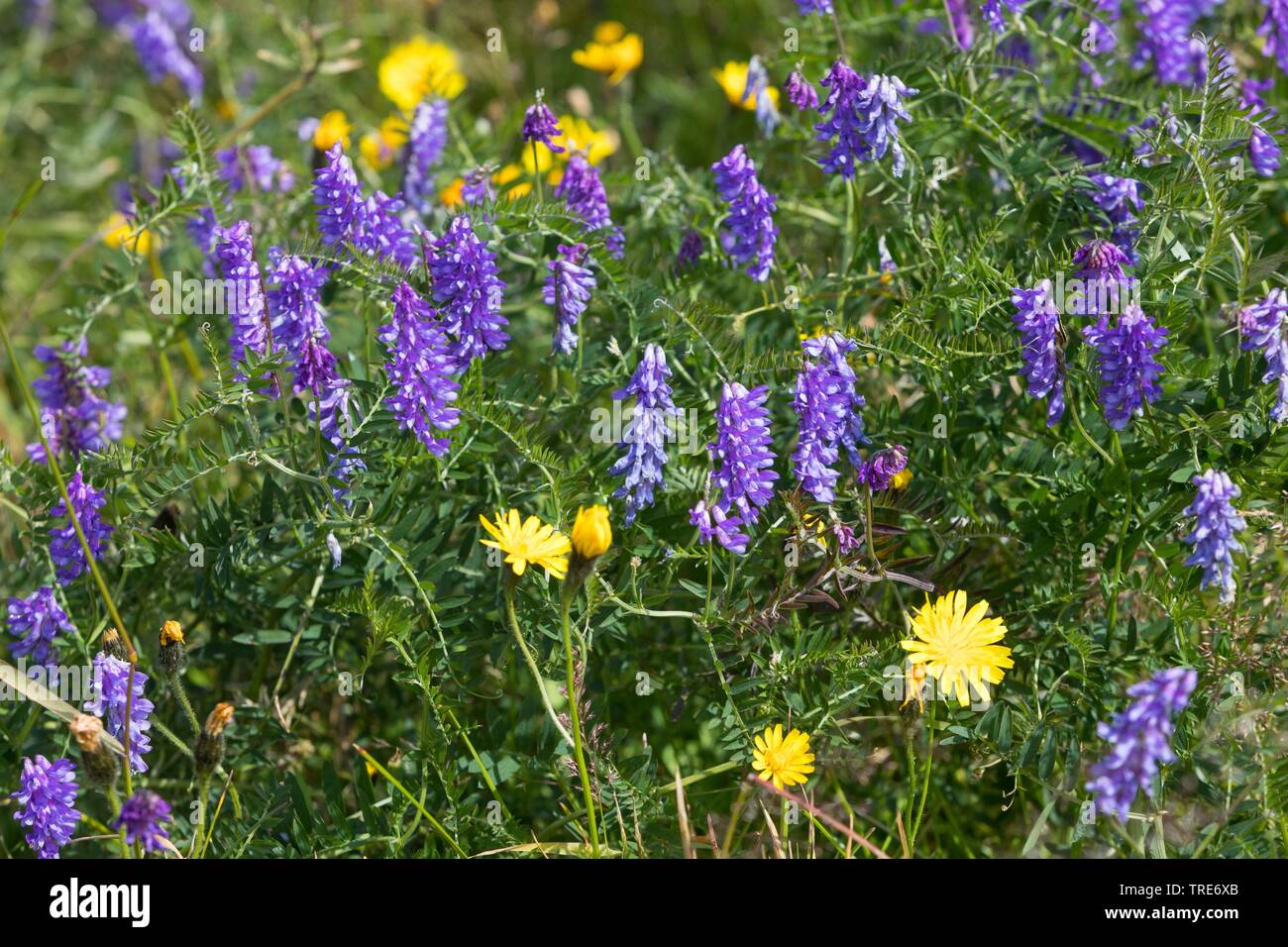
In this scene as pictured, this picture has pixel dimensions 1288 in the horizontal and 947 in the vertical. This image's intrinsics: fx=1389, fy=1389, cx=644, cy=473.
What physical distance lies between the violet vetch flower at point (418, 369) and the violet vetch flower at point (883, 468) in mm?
672

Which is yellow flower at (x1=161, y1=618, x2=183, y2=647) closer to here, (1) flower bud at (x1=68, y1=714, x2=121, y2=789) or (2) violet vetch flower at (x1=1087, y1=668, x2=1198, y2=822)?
Result: (1) flower bud at (x1=68, y1=714, x2=121, y2=789)

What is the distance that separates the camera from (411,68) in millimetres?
4215

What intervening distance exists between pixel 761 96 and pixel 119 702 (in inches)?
68.3

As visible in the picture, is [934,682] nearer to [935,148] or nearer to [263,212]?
[935,148]

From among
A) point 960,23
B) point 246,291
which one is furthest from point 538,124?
point 960,23

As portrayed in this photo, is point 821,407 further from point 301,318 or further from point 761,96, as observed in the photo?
Answer: point 761,96

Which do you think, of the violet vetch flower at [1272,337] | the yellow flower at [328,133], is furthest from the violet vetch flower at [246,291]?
the violet vetch flower at [1272,337]

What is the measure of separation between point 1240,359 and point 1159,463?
210 mm

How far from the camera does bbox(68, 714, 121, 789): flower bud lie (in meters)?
1.92

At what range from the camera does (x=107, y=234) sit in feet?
11.5

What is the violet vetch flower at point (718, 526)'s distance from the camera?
218 cm

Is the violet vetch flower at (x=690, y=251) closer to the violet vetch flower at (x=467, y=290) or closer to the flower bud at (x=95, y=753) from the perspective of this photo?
the violet vetch flower at (x=467, y=290)

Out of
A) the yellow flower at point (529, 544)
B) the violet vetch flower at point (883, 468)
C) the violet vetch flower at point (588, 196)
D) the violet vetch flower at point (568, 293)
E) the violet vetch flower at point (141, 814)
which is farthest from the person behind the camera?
the violet vetch flower at point (588, 196)

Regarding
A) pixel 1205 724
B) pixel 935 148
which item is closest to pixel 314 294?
pixel 935 148
